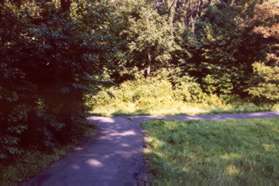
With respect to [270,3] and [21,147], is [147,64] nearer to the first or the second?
[270,3]

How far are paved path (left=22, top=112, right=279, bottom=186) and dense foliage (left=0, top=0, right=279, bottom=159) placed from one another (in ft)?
2.77

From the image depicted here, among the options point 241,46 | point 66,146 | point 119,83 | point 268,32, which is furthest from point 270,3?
point 66,146

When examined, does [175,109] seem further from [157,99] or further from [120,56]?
[120,56]

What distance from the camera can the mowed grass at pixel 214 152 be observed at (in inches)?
325

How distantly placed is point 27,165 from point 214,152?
5.34 meters

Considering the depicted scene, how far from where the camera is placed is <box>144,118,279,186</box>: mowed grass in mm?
8258

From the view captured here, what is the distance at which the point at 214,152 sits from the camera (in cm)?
1091

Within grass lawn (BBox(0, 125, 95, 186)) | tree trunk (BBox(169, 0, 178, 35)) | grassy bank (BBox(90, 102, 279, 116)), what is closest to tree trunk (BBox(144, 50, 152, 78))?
tree trunk (BBox(169, 0, 178, 35))

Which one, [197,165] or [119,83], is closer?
[197,165]

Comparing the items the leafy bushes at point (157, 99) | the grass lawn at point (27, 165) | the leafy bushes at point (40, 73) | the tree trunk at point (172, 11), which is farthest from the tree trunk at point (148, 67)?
the grass lawn at point (27, 165)

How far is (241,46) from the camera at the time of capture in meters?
23.8

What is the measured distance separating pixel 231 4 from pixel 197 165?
62.6ft

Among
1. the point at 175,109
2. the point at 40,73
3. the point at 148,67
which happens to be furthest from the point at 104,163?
the point at 148,67

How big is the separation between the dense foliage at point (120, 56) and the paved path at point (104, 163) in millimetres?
846
